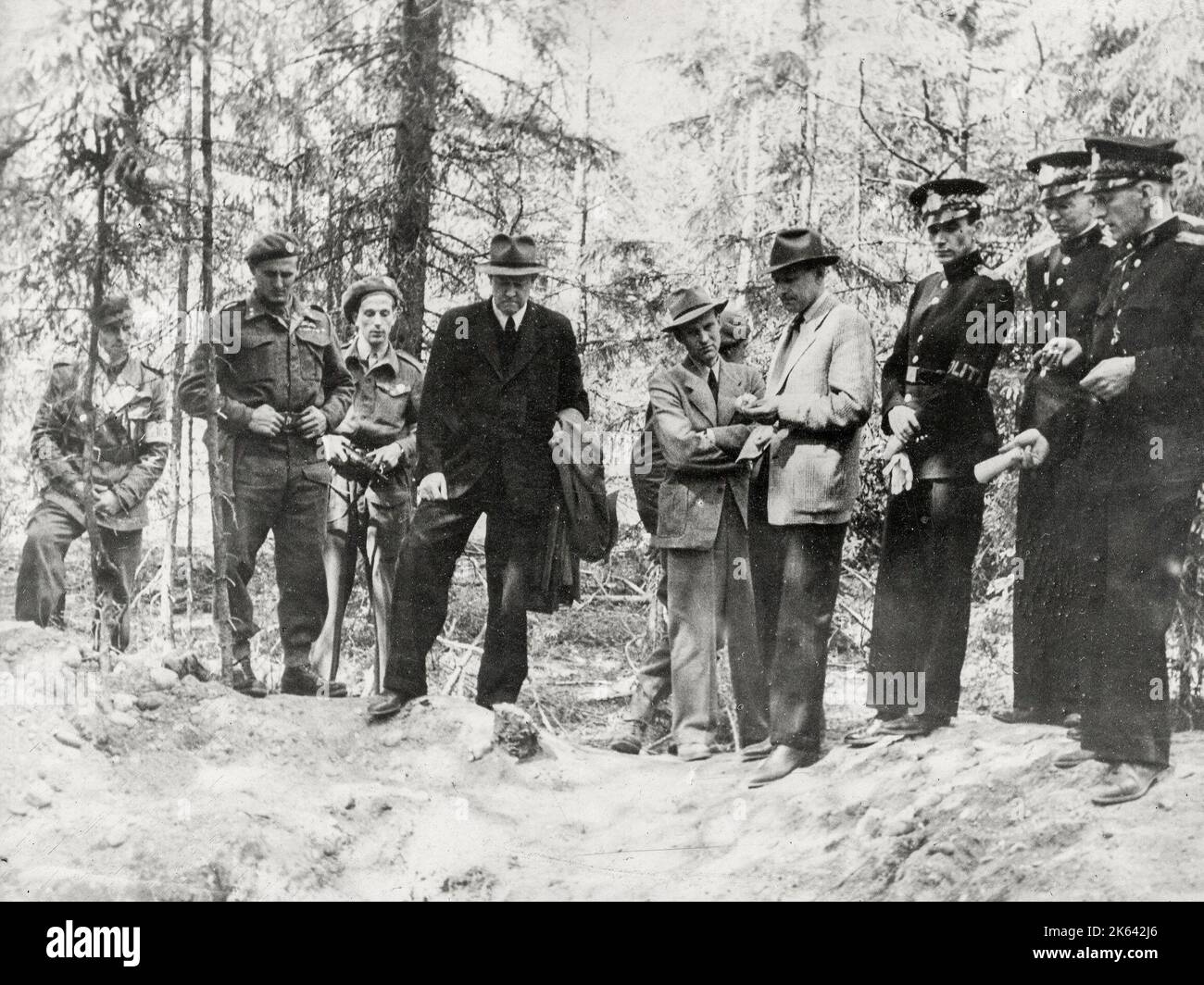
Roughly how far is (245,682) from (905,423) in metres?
3.10

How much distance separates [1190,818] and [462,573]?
3134 millimetres

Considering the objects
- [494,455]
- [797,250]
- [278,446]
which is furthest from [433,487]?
[797,250]

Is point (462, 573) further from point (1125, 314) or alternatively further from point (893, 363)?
point (1125, 314)

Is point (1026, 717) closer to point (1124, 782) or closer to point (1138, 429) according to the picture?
point (1124, 782)

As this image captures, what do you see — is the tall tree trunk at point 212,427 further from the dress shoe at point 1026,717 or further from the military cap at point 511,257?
the dress shoe at point 1026,717

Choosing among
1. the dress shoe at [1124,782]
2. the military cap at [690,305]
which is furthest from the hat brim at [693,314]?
the dress shoe at [1124,782]

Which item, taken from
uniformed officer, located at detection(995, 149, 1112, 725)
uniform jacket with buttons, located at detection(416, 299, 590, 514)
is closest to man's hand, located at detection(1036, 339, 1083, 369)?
uniformed officer, located at detection(995, 149, 1112, 725)

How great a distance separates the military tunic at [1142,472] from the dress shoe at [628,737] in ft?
6.08

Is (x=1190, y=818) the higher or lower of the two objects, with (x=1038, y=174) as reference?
lower

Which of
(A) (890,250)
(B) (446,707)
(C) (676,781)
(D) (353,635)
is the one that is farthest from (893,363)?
(D) (353,635)

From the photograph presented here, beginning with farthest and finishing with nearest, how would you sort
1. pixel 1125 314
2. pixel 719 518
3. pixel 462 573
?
1. pixel 462 573
2. pixel 719 518
3. pixel 1125 314

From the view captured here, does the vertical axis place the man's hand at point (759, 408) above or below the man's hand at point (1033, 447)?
above

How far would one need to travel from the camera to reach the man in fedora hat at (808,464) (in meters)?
5.08

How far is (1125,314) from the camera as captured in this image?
505 centimetres
